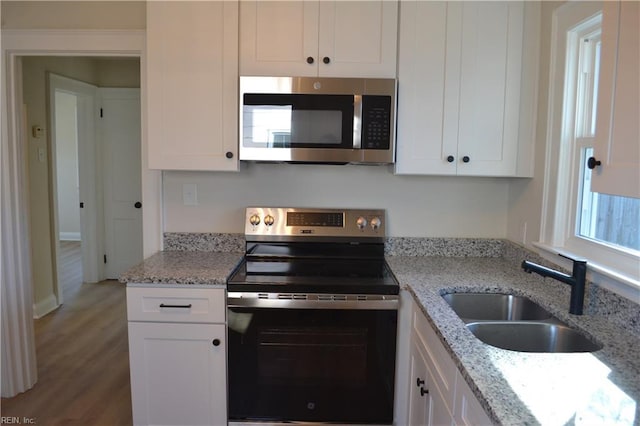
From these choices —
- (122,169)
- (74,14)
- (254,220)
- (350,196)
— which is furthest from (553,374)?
(122,169)

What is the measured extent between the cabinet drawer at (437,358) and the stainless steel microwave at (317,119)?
80cm

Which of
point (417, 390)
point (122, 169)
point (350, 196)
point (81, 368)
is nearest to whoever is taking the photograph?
point (417, 390)

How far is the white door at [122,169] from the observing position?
460cm

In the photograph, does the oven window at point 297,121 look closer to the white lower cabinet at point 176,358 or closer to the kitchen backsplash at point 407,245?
the kitchen backsplash at point 407,245

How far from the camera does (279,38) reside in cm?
216

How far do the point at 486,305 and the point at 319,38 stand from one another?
144cm

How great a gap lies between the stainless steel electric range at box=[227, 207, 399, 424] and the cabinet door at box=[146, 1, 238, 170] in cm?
64

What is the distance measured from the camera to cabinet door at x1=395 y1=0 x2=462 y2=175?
2154mm

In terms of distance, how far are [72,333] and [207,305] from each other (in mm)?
2087

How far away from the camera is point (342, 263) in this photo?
7.79 ft

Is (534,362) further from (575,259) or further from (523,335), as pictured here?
(575,259)

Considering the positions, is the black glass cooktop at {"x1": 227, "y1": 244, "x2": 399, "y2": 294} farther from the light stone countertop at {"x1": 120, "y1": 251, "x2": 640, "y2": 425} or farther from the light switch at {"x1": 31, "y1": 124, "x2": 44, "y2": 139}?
the light switch at {"x1": 31, "y1": 124, "x2": 44, "y2": 139}

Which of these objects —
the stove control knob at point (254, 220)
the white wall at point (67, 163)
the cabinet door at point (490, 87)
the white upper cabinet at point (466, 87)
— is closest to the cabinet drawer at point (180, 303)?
the stove control knob at point (254, 220)

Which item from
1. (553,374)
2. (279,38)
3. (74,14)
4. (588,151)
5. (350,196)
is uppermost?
(74,14)
